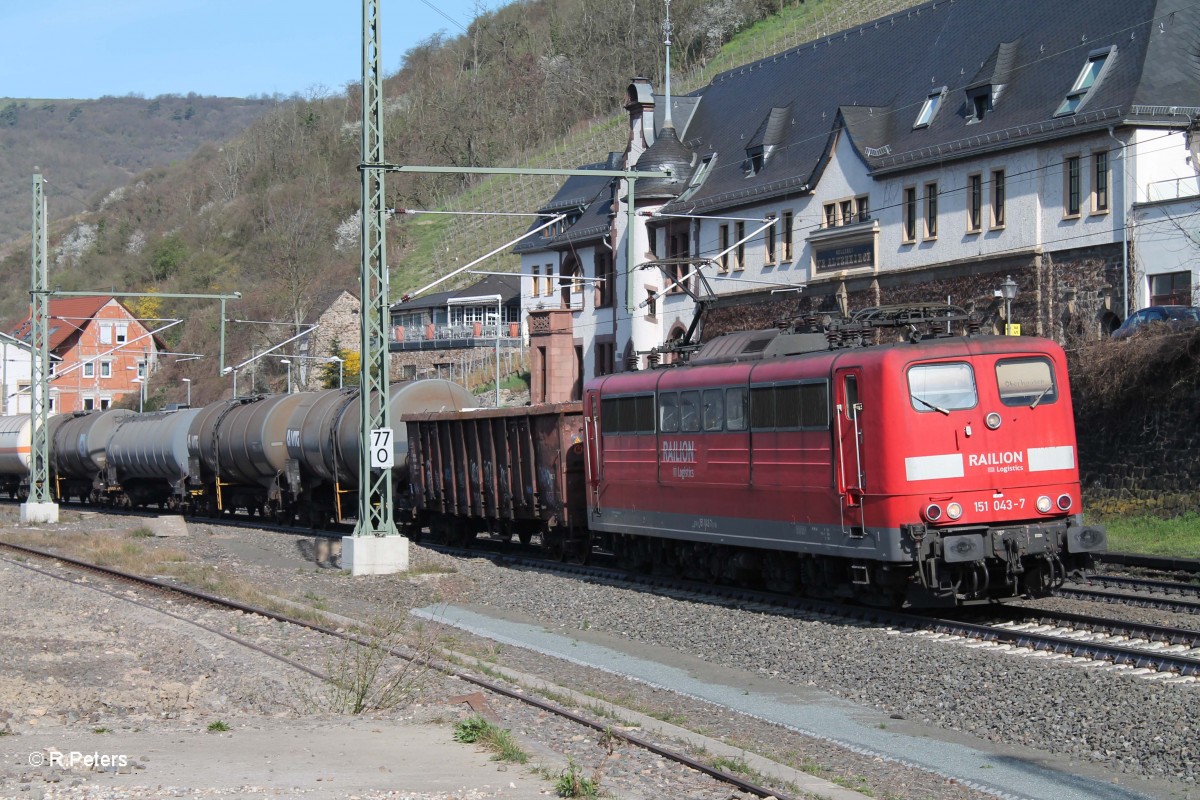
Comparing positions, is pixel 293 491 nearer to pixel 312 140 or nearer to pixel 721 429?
pixel 721 429

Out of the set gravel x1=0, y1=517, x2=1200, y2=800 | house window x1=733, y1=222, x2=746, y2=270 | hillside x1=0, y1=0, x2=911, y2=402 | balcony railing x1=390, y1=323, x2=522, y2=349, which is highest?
hillside x1=0, y1=0, x2=911, y2=402

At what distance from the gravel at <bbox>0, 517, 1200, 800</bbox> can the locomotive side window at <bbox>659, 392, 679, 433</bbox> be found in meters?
2.43

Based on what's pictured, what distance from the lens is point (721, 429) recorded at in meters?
19.8

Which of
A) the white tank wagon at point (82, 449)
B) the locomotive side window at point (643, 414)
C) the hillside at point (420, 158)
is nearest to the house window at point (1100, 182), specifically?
the locomotive side window at point (643, 414)

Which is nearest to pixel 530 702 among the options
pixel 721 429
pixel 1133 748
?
pixel 1133 748

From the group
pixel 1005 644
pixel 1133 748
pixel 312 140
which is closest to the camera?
pixel 1133 748

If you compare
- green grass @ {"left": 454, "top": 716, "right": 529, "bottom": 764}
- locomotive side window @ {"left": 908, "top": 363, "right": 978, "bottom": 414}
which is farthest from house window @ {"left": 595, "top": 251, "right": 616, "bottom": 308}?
green grass @ {"left": 454, "top": 716, "right": 529, "bottom": 764}

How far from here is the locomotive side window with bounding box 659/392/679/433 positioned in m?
21.0

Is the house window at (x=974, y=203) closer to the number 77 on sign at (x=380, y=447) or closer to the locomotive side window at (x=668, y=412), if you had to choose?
the locomotive side window at (x=668, y=412)

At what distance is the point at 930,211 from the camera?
41031 millimetres

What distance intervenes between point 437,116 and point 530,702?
340 ft

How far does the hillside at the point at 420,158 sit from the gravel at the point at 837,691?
64.3 m

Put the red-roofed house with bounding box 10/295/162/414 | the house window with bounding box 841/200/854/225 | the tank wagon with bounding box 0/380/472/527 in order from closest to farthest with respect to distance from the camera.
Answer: the tank wagon with bounding box 0/380/472/527 < the house window with bounding box 841/200/854/225 < the red-roofed house with bounding box 10/295/162/414

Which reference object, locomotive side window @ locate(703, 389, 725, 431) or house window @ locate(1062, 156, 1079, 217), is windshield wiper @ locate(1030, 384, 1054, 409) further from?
house window @ locate(1062, 156, 1079, 217)
